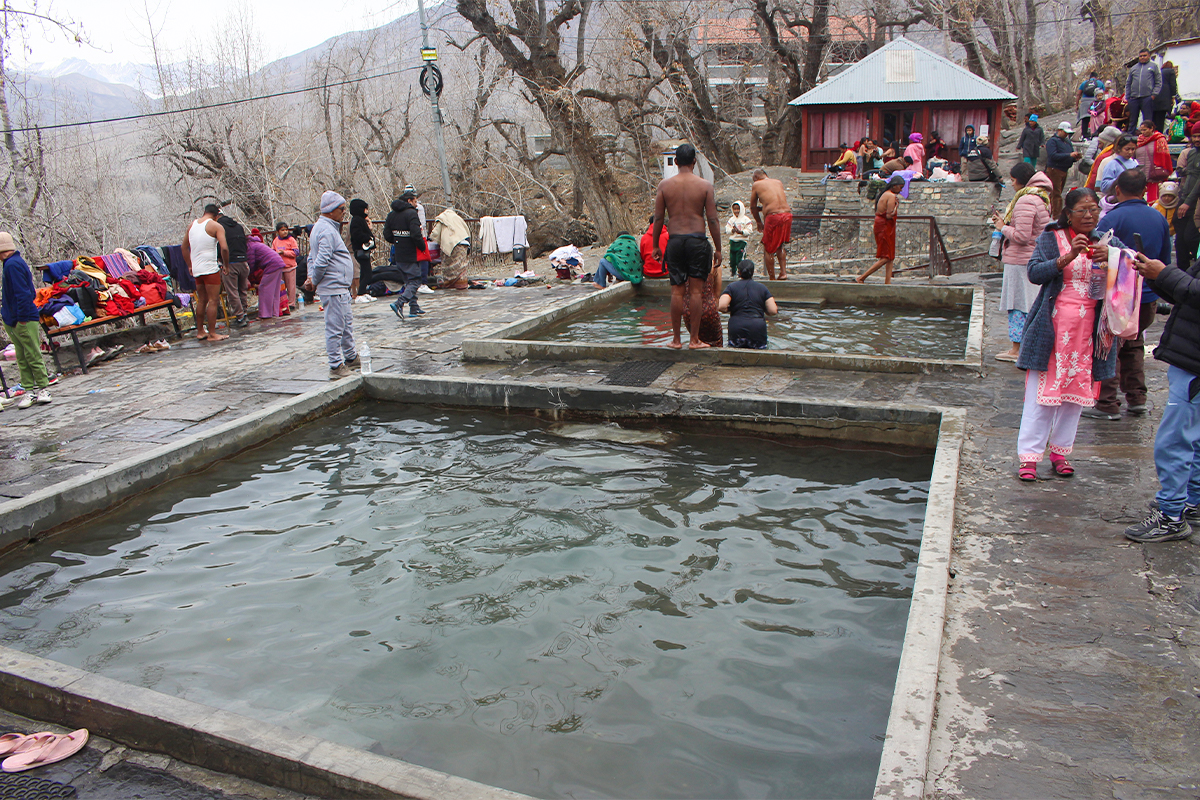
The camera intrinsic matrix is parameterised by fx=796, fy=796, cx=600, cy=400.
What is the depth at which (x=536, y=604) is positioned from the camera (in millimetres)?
4492

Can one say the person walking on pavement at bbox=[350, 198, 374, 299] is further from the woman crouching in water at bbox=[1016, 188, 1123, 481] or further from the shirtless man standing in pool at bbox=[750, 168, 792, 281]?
the woman crouching in water at bbox=[1016, 188, 1123, 481]

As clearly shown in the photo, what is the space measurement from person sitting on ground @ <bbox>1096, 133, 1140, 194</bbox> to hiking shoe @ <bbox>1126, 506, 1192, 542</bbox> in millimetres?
6775

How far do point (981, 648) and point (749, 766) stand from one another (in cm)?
115

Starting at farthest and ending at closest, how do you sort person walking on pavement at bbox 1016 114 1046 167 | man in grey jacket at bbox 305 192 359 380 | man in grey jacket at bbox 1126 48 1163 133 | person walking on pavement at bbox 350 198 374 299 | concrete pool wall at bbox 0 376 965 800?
person walking on pavement at bbox 1016 114 1046 167 → man in grey jacket at bbox 1126 48 1163 133 → person walking on pavement at bbox 350 198 374 299 → man in grey jacket at bbox 305 192 359 380 → concrete pool wall at bbox 0 376 965 800

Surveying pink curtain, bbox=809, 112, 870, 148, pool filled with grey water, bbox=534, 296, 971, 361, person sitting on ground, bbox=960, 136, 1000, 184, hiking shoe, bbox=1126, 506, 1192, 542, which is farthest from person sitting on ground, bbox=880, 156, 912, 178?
hiking shoe, bbox=1126, 506, 1192, 542

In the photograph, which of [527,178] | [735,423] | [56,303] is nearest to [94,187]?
[527,178]

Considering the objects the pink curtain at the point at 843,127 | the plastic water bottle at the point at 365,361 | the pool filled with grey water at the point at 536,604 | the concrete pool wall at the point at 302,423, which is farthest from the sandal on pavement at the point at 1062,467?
the pink curtain at the point at 843,127

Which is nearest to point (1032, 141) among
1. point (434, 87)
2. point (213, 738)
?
point (434, 87)

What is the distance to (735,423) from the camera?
6930 mm

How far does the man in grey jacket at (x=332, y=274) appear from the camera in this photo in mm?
8656

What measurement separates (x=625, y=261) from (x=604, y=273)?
0.52m

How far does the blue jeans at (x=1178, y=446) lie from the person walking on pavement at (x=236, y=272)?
1165 centimetres

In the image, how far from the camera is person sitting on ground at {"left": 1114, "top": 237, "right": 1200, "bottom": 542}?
13.6 ft

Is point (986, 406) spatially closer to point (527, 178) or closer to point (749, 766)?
point (749, 766)
